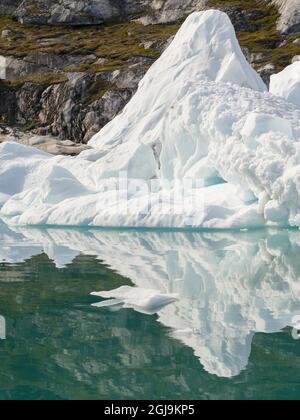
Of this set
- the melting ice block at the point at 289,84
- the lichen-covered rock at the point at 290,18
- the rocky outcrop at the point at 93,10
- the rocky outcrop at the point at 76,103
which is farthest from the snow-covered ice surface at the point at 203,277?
the rocky outcrop at the point at 93,10

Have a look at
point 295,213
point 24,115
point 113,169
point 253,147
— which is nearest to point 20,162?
point 113,169

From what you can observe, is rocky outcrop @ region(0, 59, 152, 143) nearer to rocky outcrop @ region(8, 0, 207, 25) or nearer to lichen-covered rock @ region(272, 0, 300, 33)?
lichen-covered rock @ region(272, 0, 300, 33)

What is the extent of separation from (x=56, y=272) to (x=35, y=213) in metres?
9.60

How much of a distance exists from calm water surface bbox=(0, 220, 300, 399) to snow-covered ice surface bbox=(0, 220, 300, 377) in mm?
20

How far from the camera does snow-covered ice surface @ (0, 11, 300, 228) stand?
1692cm

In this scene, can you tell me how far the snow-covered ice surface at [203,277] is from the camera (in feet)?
21.6

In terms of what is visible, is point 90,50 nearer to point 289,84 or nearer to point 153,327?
point 289,84

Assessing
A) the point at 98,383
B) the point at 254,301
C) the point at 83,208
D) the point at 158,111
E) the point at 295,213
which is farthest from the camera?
the point at 158,111

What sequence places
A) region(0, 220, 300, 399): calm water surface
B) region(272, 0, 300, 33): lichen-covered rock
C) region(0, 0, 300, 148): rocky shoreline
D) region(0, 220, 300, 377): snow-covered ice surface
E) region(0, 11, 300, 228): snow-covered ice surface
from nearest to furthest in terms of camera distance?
region(0, 220, 300, 399): calm water surface, region(0, 220, 300, 377): snow-covered ice surface, region(0, 11, 300, 228): snow-covered ice surface, region(0, 0, 300, 148): rocky shoreline, region(272, 0, 300, 33): lichen-covered rock

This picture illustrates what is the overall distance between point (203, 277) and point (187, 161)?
37.6 feet

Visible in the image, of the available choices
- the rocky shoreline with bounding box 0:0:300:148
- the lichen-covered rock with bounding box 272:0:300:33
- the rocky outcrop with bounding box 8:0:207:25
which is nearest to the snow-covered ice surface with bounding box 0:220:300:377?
the rocky shoreline with bounding box 0:0:300:148

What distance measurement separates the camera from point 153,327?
6836 millimetres

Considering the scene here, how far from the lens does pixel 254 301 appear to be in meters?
8.07
